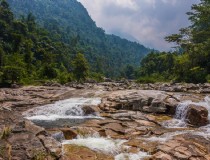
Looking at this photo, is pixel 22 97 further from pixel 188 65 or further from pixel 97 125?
pixel 188 65

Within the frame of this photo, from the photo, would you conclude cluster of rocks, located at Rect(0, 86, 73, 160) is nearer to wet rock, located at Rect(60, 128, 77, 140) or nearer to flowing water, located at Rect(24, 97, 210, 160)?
flowing water, located at Rect(24, 97, 210, 160)

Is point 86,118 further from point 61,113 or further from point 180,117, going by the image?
point 180,117

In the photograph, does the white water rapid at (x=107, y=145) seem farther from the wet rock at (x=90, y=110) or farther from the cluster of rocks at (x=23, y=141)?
the wet rock at (x=90, y=110)

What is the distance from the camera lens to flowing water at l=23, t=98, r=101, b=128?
1931cm

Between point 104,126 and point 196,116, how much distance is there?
6.73 metres

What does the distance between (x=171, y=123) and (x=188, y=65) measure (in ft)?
91.9

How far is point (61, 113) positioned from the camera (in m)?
22.2

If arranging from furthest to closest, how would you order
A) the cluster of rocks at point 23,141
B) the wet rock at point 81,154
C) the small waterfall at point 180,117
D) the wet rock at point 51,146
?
the small waterfall at point 180,117 < the wet rock at point 81,154 < the wet rock at point 51,146 < the cluster of rocks at point 23,141

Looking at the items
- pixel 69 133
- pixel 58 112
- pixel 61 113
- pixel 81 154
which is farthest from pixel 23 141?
pixel 58 112

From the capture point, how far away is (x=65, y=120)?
1970 centimetres

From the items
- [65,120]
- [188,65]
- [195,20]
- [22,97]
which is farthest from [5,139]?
[195,20]

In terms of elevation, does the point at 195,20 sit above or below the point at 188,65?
above

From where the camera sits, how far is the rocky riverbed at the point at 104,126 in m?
10.9

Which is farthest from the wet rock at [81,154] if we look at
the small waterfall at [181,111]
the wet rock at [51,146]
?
the small waterfall at [181,111]
